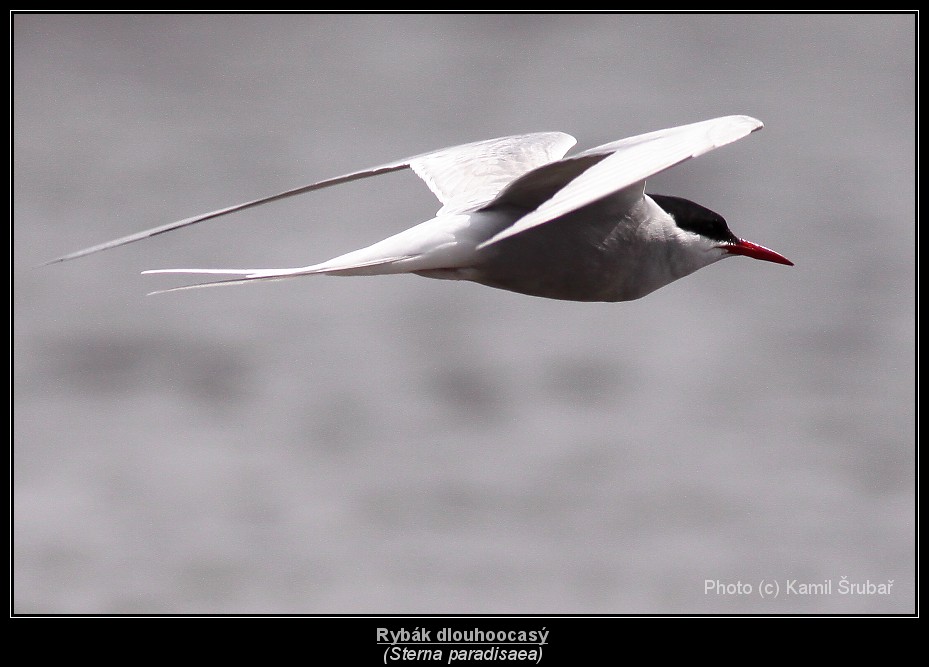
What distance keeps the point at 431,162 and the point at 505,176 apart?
32 cm

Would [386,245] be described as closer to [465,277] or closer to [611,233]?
[465,277]

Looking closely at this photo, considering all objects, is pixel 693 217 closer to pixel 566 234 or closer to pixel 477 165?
pixel 566 234

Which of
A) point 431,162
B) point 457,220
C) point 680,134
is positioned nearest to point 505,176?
point 431,162

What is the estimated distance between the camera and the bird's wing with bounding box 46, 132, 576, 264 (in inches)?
117

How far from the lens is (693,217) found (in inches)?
116

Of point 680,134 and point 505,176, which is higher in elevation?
point 680,134

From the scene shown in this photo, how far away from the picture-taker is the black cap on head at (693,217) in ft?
9.55

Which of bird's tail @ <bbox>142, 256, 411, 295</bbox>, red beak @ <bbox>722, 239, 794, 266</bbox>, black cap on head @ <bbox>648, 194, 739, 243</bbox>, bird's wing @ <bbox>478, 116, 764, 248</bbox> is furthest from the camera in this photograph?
red beak @ <bbox>722, 239, 794, 266</bbox>

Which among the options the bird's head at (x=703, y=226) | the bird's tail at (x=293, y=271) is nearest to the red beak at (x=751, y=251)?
the bird's head at (x=703, y=226)

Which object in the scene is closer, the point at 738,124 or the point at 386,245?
the point at 738,124

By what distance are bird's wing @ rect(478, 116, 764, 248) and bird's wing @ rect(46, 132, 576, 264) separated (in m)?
0.39

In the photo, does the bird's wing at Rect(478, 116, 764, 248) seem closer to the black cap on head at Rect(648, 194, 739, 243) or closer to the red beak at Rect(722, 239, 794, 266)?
the black cap on head at Rect(648, 194, 739, 243)

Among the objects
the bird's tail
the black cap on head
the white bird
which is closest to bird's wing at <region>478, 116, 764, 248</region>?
→ the white bird

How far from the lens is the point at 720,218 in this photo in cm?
303
